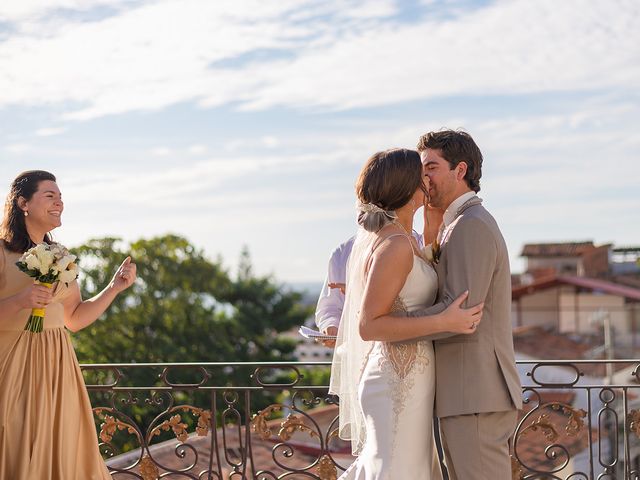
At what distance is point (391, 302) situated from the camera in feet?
11.7

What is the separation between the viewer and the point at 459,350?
3.59 m

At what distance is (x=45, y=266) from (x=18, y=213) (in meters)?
0.46

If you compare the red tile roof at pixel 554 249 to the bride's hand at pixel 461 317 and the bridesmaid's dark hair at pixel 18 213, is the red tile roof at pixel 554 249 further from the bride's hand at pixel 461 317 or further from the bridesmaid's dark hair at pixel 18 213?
the bride's hand at pixel 461 317

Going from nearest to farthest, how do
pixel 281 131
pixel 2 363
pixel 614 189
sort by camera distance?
pixel 2 363 → pixel 281 131 → pixel 614 189

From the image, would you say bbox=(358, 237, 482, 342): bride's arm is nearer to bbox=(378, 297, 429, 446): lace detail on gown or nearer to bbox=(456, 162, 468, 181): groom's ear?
bbox=(378, 297, 429, 446): lace detail on gown

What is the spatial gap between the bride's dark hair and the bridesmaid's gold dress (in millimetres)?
1620

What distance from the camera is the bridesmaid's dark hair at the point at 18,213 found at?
432 cm

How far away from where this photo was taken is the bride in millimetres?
3535

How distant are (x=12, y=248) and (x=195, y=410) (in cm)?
158

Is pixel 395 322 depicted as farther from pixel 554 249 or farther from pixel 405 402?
pixel 554 249

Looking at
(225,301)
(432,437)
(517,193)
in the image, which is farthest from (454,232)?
(517,193)

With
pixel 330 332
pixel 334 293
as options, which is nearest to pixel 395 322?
pixel 330 332

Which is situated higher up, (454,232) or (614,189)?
(614,189)

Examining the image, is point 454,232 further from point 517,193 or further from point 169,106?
point 517,193
